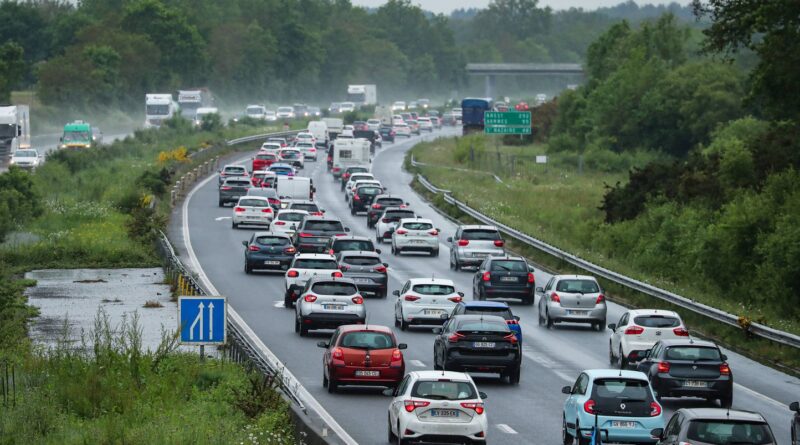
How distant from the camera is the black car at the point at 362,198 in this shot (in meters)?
75.8

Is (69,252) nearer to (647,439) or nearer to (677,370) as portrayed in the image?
(677,370)

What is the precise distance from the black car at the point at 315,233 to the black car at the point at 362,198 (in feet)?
64.3

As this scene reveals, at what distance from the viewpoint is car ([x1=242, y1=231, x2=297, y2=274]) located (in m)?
50.9

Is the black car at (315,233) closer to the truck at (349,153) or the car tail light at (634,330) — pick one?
the car tail light at (634,330)

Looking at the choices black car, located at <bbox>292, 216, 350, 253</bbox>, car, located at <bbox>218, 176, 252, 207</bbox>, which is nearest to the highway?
black car, located at <bbox>292, 216, 350, 253</bbox>

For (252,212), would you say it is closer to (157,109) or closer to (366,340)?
(366,340)

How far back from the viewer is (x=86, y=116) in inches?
6196

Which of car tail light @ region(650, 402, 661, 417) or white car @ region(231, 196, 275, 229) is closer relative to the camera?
car tail light @ region(650, 402, 661, 417)

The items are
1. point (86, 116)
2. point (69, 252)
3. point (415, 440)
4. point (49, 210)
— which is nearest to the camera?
point (415, 440)

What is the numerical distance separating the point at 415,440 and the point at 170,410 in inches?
173

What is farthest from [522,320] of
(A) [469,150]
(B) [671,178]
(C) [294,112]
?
(C) [294,112]

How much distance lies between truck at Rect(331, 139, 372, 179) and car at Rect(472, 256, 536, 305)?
54.1 metres

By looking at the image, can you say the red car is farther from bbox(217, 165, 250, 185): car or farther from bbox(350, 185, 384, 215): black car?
bbox(217, 165, 250, 185): car

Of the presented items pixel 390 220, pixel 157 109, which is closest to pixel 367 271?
pixel 390 220
